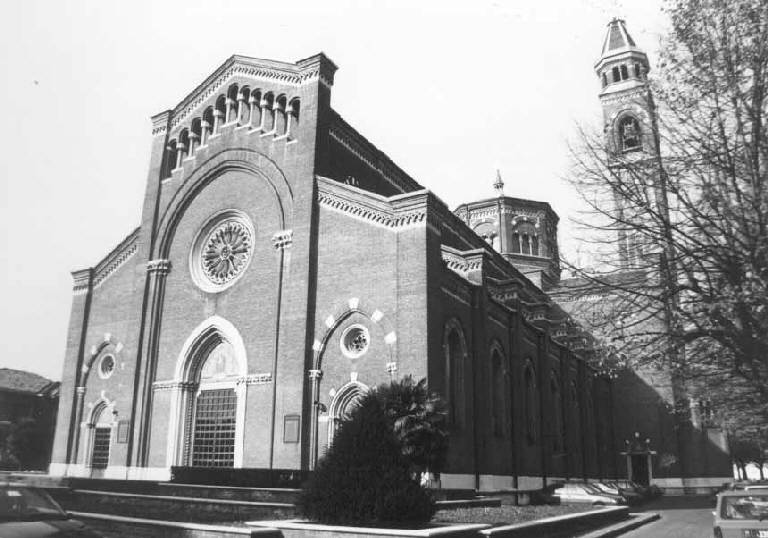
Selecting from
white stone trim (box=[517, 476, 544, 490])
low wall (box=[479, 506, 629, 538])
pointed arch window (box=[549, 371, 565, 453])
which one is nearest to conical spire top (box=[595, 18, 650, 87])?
pointed arch window (box=[549, 371, 565, 453])

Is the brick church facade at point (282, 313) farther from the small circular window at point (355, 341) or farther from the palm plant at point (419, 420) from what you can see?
the palm plant at point (419, 420)

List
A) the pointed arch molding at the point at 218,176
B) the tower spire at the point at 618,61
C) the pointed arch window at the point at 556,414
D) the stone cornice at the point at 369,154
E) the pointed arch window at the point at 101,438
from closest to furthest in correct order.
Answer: the pointed arch molding at the point at 218,176 → the stone cornice at the point at 369,154 → the pointed arch window at the point at 101,438 → the pointed arch window at the point at 556,414 → the tower spire at the point at 618,61

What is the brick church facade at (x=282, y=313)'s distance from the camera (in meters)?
24.8

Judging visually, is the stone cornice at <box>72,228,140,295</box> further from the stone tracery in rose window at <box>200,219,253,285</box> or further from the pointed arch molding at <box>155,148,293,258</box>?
the stone tracery in rose window at <box>200,219,253,285</box>

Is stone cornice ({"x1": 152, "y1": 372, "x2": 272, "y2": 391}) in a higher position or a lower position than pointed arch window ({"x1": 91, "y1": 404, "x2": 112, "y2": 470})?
higher

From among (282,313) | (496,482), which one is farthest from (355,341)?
(496,482)

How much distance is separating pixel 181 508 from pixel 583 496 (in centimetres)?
1845

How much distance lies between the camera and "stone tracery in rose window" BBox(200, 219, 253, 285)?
3047cm

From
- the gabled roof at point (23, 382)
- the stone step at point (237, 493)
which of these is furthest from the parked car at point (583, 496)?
the gabled roof at point (23, 382)

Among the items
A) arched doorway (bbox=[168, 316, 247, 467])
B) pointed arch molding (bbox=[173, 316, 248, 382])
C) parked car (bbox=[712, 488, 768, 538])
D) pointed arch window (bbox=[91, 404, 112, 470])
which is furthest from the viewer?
pointed arch window (bbox=[91, 404, 112, 470])

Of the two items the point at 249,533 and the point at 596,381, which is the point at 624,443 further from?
the point at 249,533

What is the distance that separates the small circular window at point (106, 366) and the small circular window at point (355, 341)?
14.5 meters

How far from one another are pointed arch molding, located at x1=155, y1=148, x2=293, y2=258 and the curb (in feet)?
54.9

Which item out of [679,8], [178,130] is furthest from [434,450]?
[178,130]
